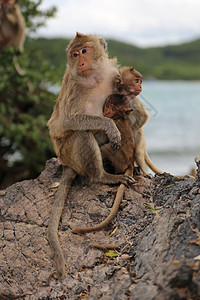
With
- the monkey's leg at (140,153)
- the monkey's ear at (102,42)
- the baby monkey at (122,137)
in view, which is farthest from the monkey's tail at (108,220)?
the monkey's ear at (102,42)

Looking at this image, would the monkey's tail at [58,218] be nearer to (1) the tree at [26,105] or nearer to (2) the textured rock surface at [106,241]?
(2) the textured rock surface at [106,241]

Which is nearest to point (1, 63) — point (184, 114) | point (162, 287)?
point (162, 287)

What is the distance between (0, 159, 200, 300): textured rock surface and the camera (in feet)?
8.47

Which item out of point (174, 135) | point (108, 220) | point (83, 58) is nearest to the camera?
point (108, 220)

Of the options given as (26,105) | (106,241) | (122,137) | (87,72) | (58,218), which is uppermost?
(26,105)

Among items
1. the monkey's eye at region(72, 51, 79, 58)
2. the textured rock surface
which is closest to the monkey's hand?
the textured rock surface

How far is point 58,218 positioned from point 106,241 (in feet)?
1.92

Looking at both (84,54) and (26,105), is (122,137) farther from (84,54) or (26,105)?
(26,105)

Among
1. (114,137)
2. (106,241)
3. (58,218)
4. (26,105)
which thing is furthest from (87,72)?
(26,105)

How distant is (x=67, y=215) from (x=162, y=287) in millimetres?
1695

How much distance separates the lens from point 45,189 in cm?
438

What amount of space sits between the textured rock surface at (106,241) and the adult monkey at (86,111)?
6.8 inches

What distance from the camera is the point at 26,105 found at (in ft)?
32.4

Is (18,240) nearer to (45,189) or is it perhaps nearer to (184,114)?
(45,189)
